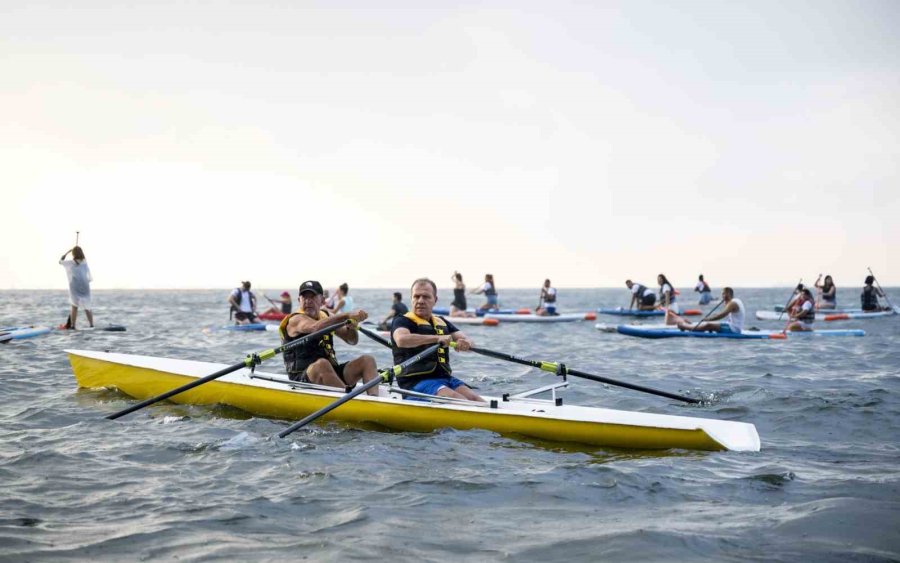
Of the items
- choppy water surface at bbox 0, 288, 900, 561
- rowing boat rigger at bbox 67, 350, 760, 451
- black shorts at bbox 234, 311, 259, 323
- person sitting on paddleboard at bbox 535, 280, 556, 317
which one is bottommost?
choppy water surface at bbox 0, 288, 900, 561

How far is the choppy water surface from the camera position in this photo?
4.34 m

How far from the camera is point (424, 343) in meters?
7.82

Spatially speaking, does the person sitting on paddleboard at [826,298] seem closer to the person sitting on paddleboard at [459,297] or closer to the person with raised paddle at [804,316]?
the person with raised paddle at [804,316]

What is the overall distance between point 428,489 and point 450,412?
178 cm

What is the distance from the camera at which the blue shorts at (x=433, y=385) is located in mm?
7772

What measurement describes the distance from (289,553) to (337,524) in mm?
546

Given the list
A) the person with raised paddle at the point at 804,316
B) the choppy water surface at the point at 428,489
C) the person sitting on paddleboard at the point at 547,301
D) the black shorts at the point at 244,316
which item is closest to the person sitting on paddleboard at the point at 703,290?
the person sitting on paddleboard at the point at 547,301

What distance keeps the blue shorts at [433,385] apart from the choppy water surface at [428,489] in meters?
0.61

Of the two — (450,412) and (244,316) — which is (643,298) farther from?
(450,412)

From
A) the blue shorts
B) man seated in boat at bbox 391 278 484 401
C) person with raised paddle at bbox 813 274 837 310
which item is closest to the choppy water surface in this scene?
the blue shorts

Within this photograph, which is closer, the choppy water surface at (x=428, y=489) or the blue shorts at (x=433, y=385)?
the choppy water surface at (x=428, y=489)

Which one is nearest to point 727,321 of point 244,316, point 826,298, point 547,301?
point 547,301

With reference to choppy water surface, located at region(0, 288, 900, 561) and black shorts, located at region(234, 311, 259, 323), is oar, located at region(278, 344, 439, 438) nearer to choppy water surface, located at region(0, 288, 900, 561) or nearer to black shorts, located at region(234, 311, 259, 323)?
choppy water surface, located at region(0, 288, 900, 561)

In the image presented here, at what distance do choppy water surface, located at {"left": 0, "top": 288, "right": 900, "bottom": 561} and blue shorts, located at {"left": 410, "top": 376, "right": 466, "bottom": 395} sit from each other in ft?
2.02
